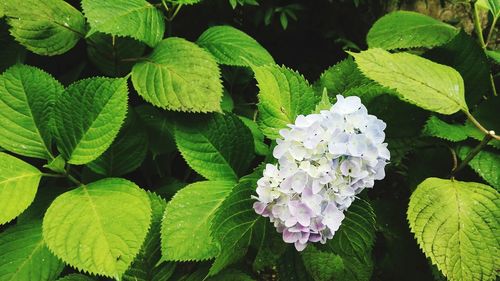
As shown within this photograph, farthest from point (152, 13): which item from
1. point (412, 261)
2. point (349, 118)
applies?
point (412, 261)

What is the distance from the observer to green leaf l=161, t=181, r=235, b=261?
4.04 feet

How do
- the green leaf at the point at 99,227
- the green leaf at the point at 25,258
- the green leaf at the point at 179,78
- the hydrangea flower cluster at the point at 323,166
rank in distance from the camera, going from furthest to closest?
the green leaf at the point at 179,78, the green leaf at the point at 25,258, the green leaf at the point at 99,227, the hydrangea flower cluster at the point at 323,166

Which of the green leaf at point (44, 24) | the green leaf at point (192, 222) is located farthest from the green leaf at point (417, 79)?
the green leaf at point (44, 24)

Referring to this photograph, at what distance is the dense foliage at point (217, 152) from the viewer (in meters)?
1.17

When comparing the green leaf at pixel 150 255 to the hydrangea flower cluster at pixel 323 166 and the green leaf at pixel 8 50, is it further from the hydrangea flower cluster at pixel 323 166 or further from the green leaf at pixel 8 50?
the green leaf at pixel 8 50

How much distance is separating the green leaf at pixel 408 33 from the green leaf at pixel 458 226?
20.6 inches

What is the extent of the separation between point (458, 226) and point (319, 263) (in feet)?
1.22

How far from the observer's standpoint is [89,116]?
1.33 metres

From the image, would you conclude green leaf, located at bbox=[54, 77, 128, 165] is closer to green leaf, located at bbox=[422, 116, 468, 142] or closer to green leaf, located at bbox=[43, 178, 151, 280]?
green leaf, located at bbox=[43, 178, 151, 280]

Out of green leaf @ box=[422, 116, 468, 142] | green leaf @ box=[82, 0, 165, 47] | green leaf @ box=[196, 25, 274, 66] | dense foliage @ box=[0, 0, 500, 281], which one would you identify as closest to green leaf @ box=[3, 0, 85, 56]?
dense foliage @ box=[0, 0, 500, 281]

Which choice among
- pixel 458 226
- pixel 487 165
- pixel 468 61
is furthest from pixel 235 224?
pixel 468 61

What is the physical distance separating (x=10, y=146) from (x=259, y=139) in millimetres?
734

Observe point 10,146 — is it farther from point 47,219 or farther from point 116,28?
point 116,28

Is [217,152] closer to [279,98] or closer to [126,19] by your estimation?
[279,98]
